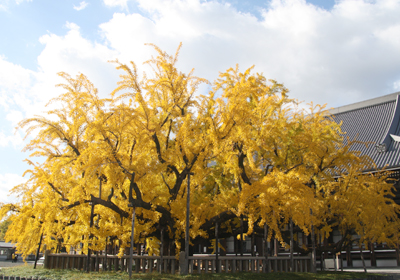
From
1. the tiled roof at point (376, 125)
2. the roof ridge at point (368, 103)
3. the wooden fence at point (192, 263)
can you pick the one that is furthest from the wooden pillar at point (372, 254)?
the roof ridge at point (368, 103)

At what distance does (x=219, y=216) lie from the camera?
1518 cm

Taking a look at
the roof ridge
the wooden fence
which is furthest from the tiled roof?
the wooden fence

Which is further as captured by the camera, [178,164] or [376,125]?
[376,125]

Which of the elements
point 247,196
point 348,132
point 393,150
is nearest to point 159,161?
point 247,196

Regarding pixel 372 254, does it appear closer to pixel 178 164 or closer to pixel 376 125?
pixel 376 125

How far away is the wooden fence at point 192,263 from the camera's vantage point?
1434cm

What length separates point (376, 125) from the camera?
101 feet

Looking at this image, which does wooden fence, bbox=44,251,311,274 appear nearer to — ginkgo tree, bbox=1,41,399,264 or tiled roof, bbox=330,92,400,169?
ginkgo tree, bbox=1,41,399,264

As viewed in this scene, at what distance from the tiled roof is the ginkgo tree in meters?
8.81

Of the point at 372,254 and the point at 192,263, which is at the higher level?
the point at 372,254

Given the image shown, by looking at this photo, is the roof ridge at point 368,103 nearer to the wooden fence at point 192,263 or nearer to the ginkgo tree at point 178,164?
the ginkgo tree at point 178,164

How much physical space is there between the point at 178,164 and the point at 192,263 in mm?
4314

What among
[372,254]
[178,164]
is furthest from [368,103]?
[178,164]

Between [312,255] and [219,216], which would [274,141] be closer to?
[219,216]
